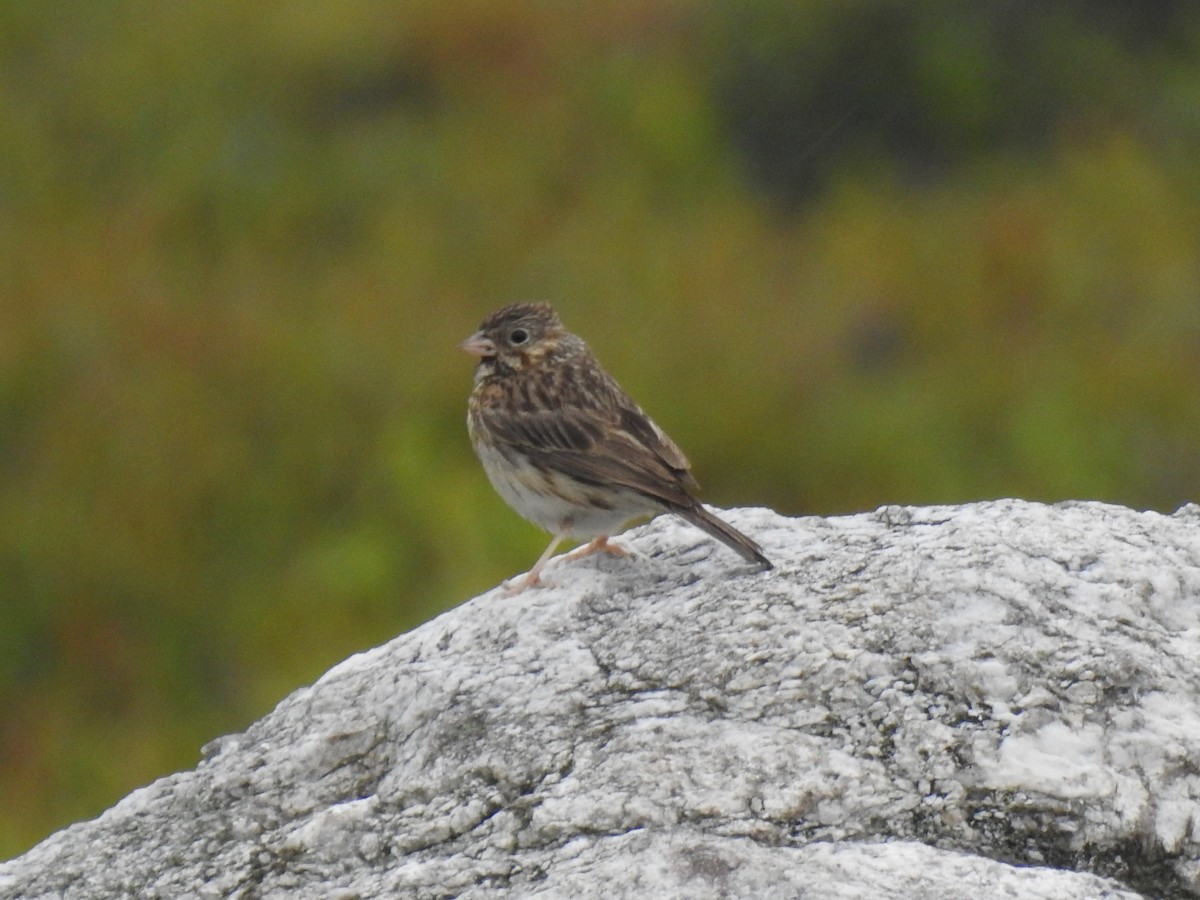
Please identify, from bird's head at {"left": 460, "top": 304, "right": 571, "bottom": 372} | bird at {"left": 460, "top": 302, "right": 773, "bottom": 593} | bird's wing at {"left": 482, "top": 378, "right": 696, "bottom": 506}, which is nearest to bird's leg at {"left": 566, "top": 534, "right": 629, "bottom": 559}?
bird at {"left": 460, "top": 302, "right": 773, "bottom": 593}

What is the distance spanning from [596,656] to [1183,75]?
48.8 feet

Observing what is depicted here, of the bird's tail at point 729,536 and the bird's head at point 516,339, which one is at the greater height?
the bird's head at point 516,339

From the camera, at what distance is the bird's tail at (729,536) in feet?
16.0

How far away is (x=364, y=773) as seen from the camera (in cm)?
450

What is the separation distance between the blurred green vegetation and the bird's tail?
479cm

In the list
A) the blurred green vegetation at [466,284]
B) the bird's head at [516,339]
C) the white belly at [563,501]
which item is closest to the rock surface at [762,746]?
the white belly at [563,501]

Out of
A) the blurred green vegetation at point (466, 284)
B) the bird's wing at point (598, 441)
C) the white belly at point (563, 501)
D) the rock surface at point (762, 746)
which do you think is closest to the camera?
the rock surface at point (762, 746)

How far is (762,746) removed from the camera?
401 cm

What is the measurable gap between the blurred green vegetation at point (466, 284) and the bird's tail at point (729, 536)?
4.79 metres

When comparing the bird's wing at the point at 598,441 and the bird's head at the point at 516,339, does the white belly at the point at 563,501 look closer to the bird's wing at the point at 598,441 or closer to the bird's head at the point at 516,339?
the bird's wing at the point at 598,441

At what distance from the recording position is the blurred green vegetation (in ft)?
34.6

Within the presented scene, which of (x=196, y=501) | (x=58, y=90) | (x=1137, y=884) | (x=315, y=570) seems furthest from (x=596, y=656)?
(x=58, y=90)

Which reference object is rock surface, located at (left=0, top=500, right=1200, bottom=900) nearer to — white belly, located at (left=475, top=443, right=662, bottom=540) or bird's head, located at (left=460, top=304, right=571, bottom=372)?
white belly, located at (left=475, top=443, right=662, bottom=540)

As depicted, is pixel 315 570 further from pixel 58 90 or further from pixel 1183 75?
pixel 1183 75
